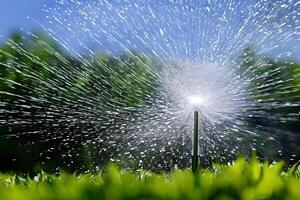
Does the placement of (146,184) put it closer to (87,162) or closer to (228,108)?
(228,108)

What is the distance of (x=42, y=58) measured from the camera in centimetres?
1709

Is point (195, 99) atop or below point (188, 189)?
atop

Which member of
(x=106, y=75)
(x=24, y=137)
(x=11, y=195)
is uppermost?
(x=106, y=75)

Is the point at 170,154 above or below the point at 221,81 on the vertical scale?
below

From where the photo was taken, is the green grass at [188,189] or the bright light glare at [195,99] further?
the bright light glare at [195,99]

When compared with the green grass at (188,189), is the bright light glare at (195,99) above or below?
above

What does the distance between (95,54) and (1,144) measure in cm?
301

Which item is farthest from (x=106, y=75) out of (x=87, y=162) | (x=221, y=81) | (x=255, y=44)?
(x=221, y=81)

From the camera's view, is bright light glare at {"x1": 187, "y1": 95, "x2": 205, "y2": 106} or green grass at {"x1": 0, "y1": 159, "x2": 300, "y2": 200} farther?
bright light glare at {"x1": 187, "y1": 95, "x2": 205, "y2": 106}

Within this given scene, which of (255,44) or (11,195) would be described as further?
(255,44)

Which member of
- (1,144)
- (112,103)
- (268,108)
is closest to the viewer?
(112,103)

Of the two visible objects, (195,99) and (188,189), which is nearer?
Answer: (188,189)

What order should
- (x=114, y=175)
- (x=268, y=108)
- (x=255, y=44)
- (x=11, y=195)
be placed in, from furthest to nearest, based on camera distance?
(x=268, y=108) → (x=255, y=44) → (x=114, y=175) → (x=11, y=195)

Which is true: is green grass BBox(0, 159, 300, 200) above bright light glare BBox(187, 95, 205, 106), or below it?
below
